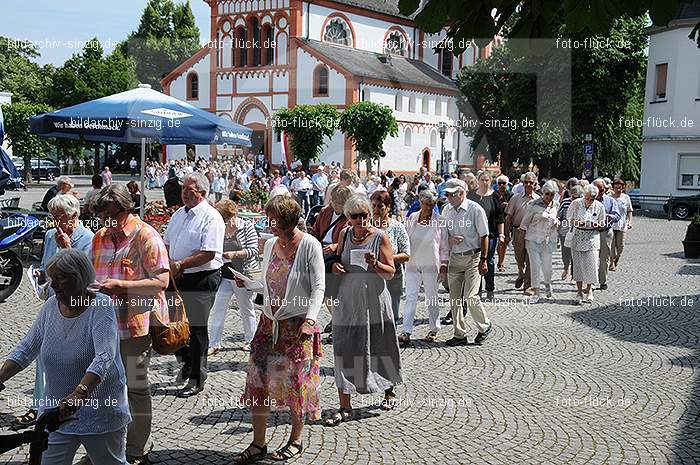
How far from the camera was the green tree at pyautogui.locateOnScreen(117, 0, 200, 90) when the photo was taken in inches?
3329

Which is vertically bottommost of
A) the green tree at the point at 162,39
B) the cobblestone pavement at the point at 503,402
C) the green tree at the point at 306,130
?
the cobblestone pavement at the point at 503,402

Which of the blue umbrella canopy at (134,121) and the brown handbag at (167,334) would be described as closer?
the brown handbag at (167,334)

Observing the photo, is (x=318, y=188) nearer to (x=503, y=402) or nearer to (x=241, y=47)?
(x=503, y=402)

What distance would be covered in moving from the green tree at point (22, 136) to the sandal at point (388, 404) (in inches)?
1456

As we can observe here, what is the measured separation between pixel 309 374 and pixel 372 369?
1223mm

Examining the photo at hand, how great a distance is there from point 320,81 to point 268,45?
5993 millimetres

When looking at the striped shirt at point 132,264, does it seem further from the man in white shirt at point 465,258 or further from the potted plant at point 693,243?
Answer: the potted plant at point 693,243

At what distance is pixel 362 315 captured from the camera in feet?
21.3

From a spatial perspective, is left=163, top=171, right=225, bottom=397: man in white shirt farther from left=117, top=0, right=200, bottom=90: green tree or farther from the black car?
left=117, top=0, right=200, bottom=90: green tree

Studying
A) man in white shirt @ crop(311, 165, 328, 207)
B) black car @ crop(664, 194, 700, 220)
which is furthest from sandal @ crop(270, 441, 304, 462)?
black car @ crop(664, 194, 700, 220)

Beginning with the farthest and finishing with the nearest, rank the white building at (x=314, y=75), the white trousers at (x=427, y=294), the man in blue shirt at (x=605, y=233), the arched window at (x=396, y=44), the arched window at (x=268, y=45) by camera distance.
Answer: the arched window at (x=396, y=44) → the arched window at (x=268, y=45) → the white building at (x=314, y=75) → the man in blue shirt at (x=605, y=233) → the white trousers at (x=427, y=294)

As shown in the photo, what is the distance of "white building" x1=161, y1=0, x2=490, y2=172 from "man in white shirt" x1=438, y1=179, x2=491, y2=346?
4523cm

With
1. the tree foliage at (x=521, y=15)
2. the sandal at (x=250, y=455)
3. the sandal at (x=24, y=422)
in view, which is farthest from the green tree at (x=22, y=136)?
the tree foliage at (x=521, y=15)

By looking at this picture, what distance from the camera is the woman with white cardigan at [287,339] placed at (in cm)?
537
